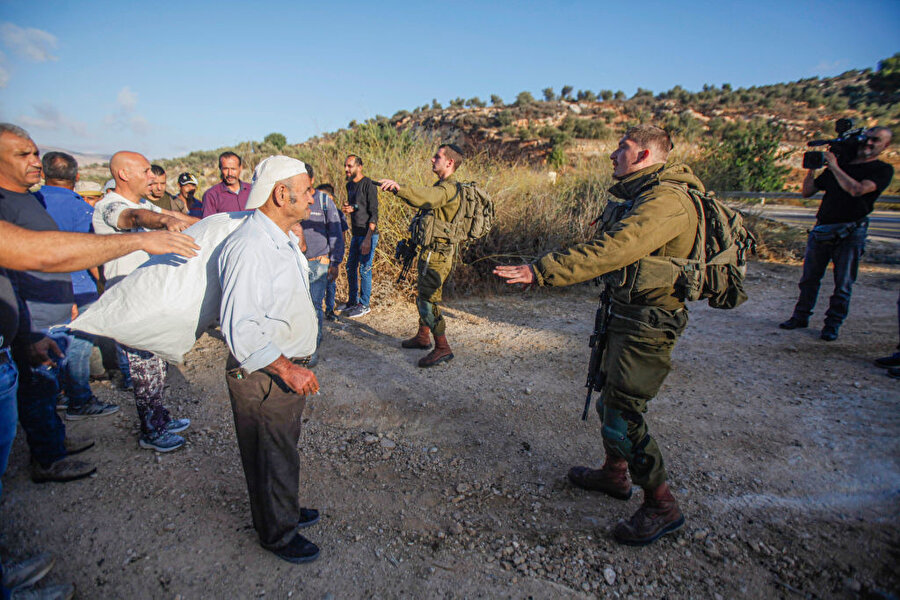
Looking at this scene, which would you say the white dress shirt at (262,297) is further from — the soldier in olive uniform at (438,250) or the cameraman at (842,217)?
the cameraman at (842,217)

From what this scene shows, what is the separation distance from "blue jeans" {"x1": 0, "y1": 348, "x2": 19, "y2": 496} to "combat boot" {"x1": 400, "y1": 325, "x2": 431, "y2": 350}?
3391 millimetres

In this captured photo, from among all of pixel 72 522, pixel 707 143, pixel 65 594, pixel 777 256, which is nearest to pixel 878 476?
pixel 65 594

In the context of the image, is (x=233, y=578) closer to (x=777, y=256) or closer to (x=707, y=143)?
(x=777, y=256)

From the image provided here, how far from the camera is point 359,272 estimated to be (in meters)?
5.90

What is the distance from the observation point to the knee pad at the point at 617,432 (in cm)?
Result: 223

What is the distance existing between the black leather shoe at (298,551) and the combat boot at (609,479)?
1.58 meters

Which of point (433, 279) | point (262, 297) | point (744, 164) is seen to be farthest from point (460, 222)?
point (744, 164)

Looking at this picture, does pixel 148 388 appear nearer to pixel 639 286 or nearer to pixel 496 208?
pixel 639 286

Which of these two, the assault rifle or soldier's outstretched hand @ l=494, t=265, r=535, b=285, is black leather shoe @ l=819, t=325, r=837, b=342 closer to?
the assault rifle

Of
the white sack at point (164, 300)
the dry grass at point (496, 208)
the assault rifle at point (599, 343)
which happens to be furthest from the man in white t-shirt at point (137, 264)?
the dry grass at point (496, 208)

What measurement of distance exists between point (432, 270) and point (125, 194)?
252 cm

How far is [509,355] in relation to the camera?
15.1 feet

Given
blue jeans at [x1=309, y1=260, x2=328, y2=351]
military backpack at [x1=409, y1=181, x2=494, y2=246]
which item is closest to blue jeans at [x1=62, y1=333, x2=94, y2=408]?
blue jeans at [x1=309, y1=260, x2=328, y2=351]

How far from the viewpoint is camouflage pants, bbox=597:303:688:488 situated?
2.16 metres
